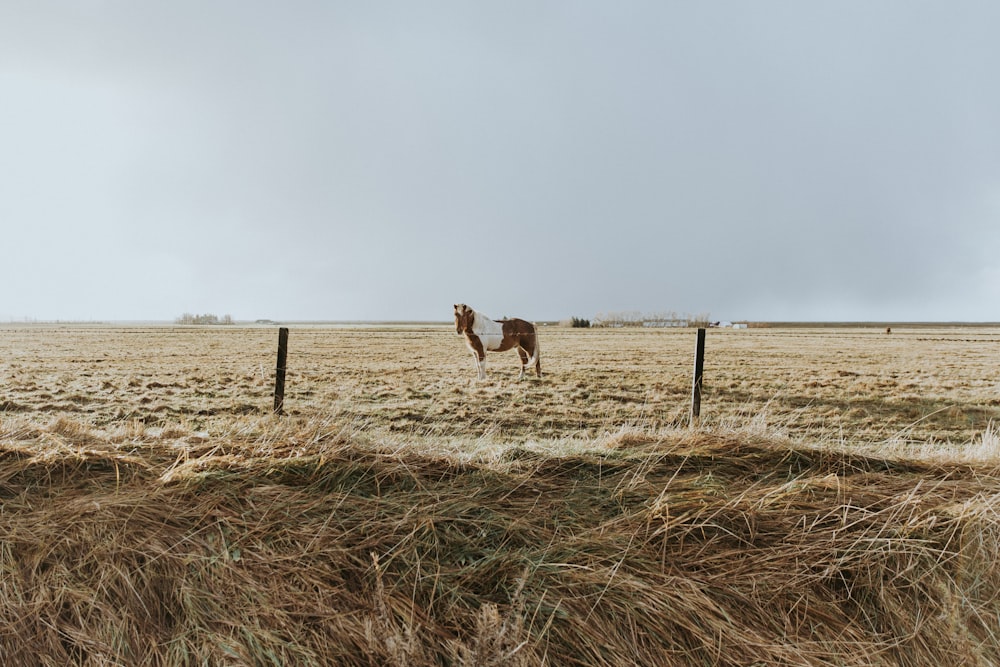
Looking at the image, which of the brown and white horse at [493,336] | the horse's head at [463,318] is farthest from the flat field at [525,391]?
the horse's head at [463,318]

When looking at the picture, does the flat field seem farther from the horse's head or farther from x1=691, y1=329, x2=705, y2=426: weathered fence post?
the horse's head

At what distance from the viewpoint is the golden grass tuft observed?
5.09 ft

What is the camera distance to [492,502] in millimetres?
2098

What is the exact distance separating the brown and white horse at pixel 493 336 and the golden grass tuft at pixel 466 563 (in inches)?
285

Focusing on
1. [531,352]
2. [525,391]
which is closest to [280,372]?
[525,391]

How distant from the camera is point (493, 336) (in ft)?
33.9

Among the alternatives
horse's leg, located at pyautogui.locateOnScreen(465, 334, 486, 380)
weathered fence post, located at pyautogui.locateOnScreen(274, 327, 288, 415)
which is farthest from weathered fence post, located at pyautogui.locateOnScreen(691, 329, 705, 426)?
weathered fence post, located at pyautogui.locateOnScreen(274, 327, 288, 415)

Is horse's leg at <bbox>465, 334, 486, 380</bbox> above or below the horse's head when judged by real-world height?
below

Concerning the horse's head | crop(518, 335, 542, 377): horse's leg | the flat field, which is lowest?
the flat field

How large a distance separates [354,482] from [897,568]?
2.42 m

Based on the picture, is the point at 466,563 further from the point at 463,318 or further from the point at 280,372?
the point at 463,318

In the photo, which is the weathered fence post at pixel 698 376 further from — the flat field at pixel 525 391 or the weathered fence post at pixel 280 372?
the weathered fence post at pixel 280 372

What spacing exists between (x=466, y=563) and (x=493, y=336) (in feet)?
28.3

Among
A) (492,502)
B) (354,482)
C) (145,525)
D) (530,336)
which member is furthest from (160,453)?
(530,336)
